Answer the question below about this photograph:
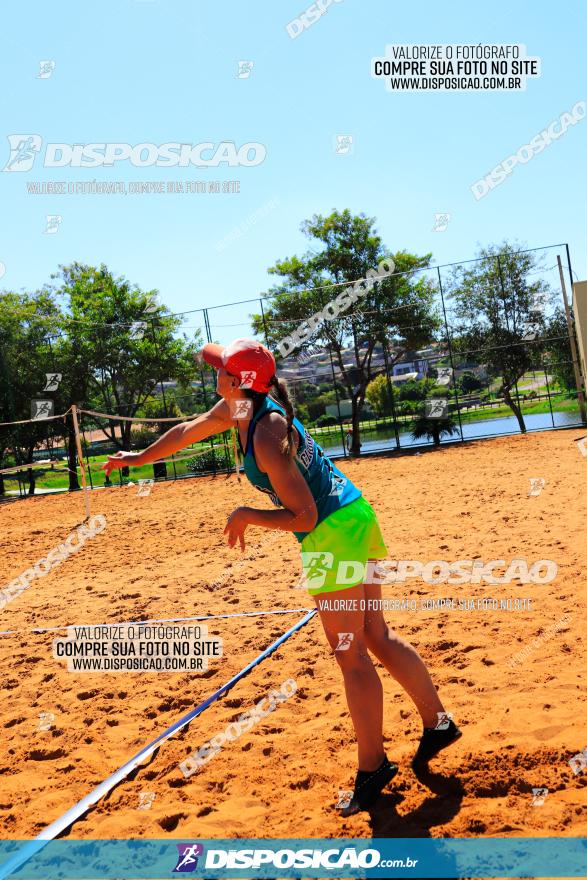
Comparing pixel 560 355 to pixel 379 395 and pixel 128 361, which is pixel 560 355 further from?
pixel 128 361

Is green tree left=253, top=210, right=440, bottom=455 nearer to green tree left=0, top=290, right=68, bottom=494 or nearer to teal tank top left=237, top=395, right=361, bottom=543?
green tree left=0, top=290, right=68, bottom=494

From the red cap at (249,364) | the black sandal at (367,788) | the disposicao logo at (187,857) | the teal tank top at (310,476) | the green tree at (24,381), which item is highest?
the green tree at (24,381)

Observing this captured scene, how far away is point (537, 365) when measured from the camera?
1786cm

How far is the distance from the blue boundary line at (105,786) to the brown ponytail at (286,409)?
1703 millimetres

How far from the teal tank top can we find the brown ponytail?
0.05 metres

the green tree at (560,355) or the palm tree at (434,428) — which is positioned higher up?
the green tree at (560,355)

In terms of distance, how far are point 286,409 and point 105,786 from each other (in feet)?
5.85

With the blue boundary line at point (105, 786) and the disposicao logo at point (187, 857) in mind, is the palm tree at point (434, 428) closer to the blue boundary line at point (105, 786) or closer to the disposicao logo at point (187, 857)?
the blue boundary line at point (105, 786)

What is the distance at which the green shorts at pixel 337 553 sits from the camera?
247 cm

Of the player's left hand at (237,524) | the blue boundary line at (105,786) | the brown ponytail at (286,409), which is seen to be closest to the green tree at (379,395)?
the blue boundary line at (105,786)

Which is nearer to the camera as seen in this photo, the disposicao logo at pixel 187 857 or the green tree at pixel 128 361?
the disposicao logo at pixel 187 857

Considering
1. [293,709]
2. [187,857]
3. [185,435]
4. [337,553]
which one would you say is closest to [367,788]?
[187,857]

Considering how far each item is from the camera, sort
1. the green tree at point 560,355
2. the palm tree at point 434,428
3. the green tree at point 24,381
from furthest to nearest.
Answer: the green tree at point 24,381 < the palm tree at point 434,428 < the green tree at point 560,355

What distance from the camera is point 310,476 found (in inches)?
99.6
